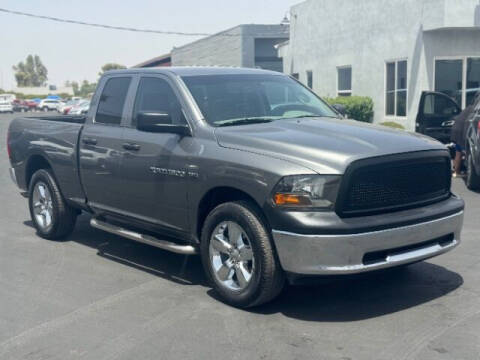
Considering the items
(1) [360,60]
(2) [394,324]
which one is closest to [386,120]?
(1) [360,60]

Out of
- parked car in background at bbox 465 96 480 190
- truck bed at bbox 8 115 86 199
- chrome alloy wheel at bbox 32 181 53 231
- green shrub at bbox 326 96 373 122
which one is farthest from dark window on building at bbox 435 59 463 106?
chrome alloy wheel at bbox 32 181 53 231

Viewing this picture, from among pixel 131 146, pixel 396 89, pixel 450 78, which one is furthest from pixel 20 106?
pixel 131 146

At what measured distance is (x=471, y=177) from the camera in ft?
37.4

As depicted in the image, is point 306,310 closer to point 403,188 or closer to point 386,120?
point 403,188

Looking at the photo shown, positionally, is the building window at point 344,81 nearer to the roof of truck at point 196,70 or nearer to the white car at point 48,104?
the roof of truck at point 196,70

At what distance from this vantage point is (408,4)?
2033 centimetres

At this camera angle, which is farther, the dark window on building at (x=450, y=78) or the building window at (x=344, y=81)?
the building window at (x=344, y=81)

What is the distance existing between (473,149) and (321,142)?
655 centimetres

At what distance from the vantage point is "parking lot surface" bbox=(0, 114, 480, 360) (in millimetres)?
4719

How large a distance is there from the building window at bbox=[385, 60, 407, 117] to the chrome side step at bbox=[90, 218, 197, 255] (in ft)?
50.1

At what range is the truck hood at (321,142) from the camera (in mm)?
5133

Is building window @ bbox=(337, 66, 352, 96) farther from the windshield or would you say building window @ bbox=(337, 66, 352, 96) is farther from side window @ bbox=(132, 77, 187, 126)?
side window @ bbox=(132, 77, 187, 126)

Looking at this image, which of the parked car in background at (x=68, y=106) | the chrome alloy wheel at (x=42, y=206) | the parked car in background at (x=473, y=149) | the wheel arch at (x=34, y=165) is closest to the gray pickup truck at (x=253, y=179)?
the chrome alloy wheel at (x=42, y=206)

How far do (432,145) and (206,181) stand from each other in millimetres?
1866
